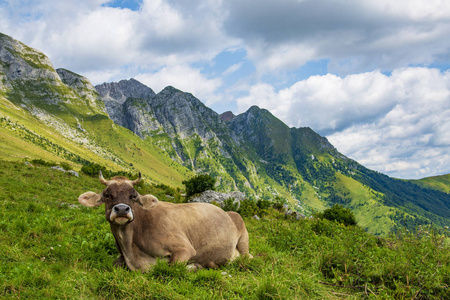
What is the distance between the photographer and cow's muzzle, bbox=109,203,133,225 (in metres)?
5.82

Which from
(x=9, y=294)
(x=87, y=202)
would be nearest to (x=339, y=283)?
(x=87, y=202)

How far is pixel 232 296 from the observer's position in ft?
17.5

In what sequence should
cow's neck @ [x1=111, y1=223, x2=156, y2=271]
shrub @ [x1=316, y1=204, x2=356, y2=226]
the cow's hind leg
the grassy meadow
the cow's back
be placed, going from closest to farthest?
the grassy meadow < cow's neck @ [x1=111, y1=223, x2=156, y2=271] < the cow's back < the cow's hind leg < shrub @ [x1=316, y1=204, x2=356, y2=226]

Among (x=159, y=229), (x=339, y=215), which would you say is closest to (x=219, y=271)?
(x=159, y=229)

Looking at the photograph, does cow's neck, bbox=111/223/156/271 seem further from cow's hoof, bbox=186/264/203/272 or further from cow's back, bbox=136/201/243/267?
cow's hoof, bbox=186/264/203/272

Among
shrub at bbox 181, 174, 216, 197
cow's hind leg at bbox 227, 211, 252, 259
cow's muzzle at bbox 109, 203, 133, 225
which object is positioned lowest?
shrub at bbox 181, 174, 216, 197

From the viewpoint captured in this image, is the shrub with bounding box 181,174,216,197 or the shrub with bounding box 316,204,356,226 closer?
the shrub with bounding box 316,204,356,226

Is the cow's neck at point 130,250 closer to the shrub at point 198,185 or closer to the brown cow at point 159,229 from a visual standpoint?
the brown cow at point 159,229

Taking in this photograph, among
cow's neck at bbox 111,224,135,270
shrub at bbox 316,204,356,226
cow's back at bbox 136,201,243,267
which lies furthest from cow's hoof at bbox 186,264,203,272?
shrub at bbox 316,204,356,226

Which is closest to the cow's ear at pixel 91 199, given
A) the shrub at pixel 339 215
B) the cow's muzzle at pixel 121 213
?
the cow's muzzle at pixel 121 213

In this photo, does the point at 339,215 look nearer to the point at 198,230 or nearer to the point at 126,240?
the point at 198,230

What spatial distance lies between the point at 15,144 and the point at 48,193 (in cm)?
18316

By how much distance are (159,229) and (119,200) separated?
1.50m

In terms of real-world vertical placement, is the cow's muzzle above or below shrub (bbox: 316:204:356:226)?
above
